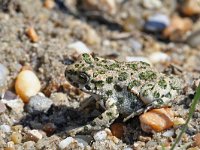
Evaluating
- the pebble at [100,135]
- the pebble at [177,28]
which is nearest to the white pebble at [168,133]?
the pebble at [100,135]

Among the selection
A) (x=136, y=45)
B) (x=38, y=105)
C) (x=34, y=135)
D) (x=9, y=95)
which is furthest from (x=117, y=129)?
(x=136, y=45)

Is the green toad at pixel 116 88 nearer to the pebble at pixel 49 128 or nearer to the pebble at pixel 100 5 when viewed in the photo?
the pebble at pixel 49 128

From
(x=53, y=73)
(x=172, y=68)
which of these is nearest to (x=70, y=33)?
(x=53, y=73)

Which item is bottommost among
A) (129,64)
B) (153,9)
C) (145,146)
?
(145,146)

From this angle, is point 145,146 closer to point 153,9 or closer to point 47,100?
point 47,100

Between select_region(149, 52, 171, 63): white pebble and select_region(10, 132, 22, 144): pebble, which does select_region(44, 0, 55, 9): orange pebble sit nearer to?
select_region(149, 52, 171, 63): white pebble
